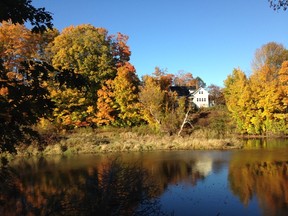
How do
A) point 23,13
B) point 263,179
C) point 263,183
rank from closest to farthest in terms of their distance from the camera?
point 23,13, point 263,183, point 263,179

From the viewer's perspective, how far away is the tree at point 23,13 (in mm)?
4422

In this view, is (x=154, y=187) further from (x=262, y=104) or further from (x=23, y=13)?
(x=262, y=104)

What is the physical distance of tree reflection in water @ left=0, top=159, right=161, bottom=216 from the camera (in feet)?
32.8

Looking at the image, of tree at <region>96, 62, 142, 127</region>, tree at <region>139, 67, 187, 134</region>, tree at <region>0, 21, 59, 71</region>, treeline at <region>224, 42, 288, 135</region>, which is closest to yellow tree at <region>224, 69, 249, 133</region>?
treeline at <region>224, 42, 288, 135</region>

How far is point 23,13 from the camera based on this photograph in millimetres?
4574

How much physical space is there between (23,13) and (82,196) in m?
8.75

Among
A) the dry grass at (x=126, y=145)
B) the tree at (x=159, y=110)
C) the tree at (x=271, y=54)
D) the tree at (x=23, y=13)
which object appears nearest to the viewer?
the tree at (x=23, y=13)

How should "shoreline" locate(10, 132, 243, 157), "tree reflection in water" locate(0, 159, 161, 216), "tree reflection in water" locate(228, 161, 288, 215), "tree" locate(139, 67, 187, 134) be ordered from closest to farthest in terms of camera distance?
1. "tree reflection in water" locate(0, 159, 161, 216)
2. "tree reflection in water" locate(228, 161, 288, 215)
3. "shoreline" locate(10, 132, 243, 157)
4. "tree" locate(139, 67, 187, 134)

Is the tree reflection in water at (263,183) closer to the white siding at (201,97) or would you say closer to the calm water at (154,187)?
the calm water at (154,187)

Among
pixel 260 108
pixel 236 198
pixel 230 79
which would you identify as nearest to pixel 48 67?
pixel 236 198

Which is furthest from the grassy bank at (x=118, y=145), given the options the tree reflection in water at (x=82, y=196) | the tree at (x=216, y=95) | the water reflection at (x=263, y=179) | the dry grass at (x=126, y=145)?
the tree at (x=216, y=95)

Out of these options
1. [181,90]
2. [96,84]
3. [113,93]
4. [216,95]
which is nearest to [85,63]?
[96,84]

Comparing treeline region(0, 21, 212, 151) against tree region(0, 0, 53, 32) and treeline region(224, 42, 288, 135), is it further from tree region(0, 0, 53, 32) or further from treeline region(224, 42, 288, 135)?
tree region(0, 0, 53, 32)

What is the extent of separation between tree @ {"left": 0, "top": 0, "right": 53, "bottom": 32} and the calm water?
6.56 ft
